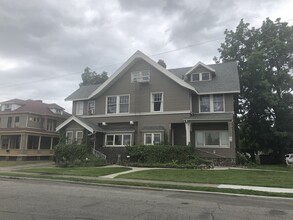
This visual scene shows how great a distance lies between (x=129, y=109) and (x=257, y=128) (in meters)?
16.1

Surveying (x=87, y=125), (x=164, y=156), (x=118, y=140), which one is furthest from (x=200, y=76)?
(x=87, y=125)

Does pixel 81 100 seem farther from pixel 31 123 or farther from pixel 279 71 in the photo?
pixel 279 71

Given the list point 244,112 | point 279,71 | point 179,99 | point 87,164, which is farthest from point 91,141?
point 279,71

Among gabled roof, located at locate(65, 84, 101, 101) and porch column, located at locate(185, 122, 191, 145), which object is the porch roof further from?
gabled roof, located at locate(65, 84, 101, 101)

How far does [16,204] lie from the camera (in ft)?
26.9

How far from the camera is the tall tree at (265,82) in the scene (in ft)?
102

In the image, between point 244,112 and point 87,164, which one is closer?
point 87,164

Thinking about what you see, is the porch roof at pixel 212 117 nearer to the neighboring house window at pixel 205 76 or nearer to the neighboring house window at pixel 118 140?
the neighboring house window at pixel 205 76

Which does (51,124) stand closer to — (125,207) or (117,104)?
(117,104)

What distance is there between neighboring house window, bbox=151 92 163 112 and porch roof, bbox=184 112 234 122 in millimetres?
3337

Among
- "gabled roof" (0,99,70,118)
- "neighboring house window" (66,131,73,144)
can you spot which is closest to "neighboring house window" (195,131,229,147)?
"neighboring house window" (66,131,73,144)

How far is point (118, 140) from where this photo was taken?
91.9ft

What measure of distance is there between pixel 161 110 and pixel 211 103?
15.2ft

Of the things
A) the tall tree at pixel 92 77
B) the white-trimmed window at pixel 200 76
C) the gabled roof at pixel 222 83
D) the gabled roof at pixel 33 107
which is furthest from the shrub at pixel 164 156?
the tall tree at pixel 92 77
